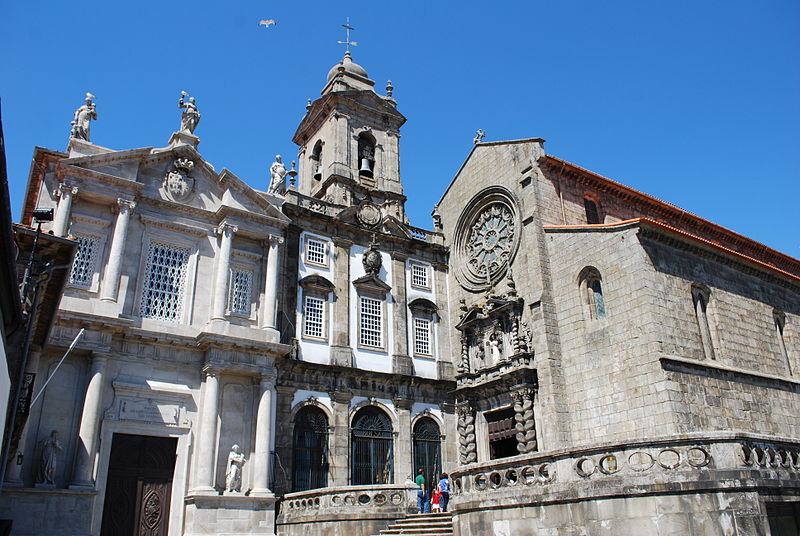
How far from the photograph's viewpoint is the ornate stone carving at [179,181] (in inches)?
871

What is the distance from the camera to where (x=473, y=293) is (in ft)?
86.7

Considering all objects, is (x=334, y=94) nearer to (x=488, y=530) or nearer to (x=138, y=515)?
(x=138, y=515)

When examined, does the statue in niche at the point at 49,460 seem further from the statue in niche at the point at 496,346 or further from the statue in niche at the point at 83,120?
the statue in niche at the point at 496,346

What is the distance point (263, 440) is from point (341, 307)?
20.0ft

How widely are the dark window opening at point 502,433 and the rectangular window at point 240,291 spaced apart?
9.60 meters

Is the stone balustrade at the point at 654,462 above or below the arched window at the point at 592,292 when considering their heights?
below

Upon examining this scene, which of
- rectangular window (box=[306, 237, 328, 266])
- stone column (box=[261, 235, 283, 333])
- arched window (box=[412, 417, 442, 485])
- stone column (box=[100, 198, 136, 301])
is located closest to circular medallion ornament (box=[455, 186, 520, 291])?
arched window (box=[412, 417, 442, 485])

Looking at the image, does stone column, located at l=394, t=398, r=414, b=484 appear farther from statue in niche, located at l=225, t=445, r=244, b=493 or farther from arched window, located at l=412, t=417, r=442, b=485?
statue in niche, located at l=225, t=445, r=244, b=493

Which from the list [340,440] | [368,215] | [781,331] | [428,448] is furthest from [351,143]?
[781,331]

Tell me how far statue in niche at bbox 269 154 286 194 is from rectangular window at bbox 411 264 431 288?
652 centimetres

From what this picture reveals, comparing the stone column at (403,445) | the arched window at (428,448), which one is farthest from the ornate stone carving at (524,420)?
the stone column at (403,445)

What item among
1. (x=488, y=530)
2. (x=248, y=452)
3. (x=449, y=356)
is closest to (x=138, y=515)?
(x=248, y=452)

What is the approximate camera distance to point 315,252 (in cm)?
2498

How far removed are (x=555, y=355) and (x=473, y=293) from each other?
5682 mm
